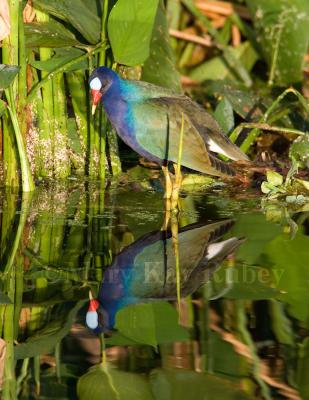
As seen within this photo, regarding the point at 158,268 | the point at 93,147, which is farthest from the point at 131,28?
the point at 158,268

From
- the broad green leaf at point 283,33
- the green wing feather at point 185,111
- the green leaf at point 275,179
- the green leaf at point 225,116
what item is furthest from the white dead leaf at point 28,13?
the broad green leaf at point 283,33

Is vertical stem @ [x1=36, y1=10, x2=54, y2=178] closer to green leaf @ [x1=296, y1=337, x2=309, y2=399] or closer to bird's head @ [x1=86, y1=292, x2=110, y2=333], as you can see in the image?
bird's head @ [x1=86, y1=292, x2=110, y2=333]

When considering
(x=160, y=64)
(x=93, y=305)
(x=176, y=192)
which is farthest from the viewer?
(x=160, y=64)

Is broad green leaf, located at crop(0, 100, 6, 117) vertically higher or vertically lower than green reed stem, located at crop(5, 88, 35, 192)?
higher

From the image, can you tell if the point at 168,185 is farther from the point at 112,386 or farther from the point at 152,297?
the point at 112,386

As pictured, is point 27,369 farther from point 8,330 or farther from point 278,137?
point 278,137

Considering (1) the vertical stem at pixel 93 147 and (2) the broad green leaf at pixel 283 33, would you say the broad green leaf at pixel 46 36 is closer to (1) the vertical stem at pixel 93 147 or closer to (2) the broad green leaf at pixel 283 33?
(1) the vertical stem at pixel 93 147

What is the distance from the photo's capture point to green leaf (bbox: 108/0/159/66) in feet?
13.2

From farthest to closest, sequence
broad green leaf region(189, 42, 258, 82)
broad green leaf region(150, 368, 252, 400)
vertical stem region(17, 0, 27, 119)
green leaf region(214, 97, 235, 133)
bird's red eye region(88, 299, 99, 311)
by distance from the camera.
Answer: broad green leaf region(189, 42, 258, 82)
green leaf region(214, 97, 235, 133)
vertical stem region(17, 0, 27, 119)
bird's red eye region(88, 299, 99, 311)
broad green leaf region(150, 368, 252, 400)

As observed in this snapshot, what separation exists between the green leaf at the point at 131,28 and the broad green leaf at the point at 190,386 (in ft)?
6.49

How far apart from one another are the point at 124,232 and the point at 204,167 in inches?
22.3

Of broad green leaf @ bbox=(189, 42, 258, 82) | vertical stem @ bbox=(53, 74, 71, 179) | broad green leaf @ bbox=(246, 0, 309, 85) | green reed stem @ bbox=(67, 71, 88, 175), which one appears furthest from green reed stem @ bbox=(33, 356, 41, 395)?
broad green leaf @ bbox=(189, 42, 258, 82)

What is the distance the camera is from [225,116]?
15.5 ft

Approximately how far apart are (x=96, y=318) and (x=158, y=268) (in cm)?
51
